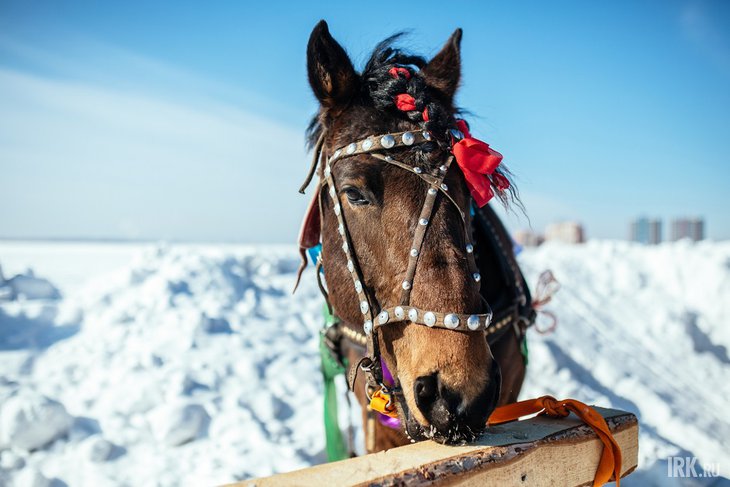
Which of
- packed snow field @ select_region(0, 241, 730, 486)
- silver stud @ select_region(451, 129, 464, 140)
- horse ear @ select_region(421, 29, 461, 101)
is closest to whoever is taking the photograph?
silver stud @ select_region(451, 129, 464, 140)

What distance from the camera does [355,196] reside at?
1.73 meters

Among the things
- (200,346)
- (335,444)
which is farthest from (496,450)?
(200,346)

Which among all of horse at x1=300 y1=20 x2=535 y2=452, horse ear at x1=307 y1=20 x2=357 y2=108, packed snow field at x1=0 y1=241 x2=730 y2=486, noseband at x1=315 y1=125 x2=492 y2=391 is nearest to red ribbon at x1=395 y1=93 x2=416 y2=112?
horse at x1=300 y1=20 x2=535 y2=452

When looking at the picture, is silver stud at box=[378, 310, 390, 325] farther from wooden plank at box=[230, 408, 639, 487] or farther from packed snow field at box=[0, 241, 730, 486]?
packed snow field at box=[0, 241, 730, 486]

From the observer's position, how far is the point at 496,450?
1.17 meters

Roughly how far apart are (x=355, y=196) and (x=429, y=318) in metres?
0.61

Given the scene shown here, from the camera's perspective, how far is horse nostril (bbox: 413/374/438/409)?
4.29ft

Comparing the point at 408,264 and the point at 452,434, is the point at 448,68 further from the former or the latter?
the point at 452,434

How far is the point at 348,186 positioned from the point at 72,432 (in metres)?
3.37

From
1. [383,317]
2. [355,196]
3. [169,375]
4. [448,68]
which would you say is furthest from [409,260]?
[169,375]

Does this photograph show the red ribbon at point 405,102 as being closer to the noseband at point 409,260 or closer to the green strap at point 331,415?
the noseband at point 409,260

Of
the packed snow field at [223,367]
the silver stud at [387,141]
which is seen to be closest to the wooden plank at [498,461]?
the silver stud at [387,141]

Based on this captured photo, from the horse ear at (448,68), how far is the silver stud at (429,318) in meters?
1.18

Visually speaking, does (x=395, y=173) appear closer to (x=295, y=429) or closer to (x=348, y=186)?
(x=348, y=186)
